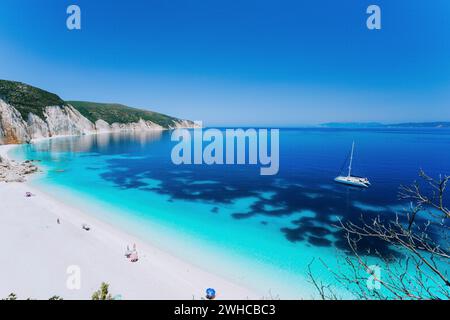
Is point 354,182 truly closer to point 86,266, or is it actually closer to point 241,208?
point 241,208

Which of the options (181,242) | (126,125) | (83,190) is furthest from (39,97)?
(181,242)

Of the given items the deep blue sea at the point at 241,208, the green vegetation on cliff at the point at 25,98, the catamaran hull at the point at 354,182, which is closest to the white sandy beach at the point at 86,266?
the deep blue sea at the point at 241,208

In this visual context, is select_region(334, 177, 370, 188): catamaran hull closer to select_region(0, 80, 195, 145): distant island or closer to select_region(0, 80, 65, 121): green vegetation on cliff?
select_region(0, 80, 195, 145): distant island

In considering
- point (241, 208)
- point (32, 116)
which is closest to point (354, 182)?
point (241, 208)

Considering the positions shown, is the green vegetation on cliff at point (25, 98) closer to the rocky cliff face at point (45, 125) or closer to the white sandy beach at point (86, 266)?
the rocky cliff face at point (45, 125)

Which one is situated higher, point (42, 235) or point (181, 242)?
point (42, 235)
